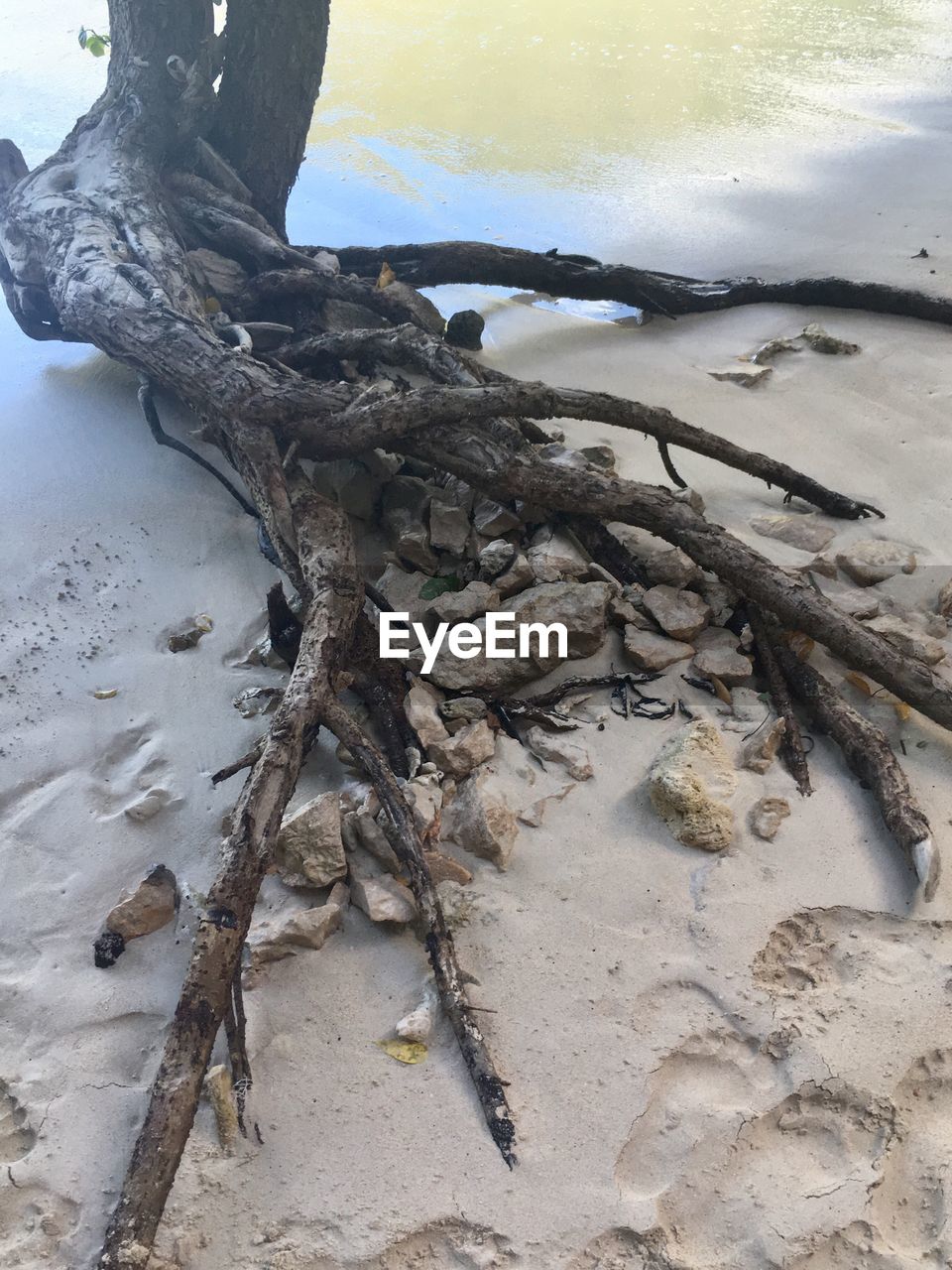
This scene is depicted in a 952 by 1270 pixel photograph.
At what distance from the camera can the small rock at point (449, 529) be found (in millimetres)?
2957

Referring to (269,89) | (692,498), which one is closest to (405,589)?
(692,498)

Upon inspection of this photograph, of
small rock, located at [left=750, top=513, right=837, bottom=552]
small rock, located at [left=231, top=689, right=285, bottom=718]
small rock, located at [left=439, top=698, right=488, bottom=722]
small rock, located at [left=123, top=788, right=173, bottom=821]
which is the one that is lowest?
small rock, located at [left=123, top=788, right=173, bottom=821]

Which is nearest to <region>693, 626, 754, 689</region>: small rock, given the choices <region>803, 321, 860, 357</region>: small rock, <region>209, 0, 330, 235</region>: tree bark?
<region>803, 321, 860, 357</region>: small rock

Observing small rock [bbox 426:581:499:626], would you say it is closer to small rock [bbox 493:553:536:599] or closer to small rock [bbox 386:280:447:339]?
small rock [bbox 493:553:536:599]

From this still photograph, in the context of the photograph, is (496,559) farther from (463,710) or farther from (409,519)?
(463,710)

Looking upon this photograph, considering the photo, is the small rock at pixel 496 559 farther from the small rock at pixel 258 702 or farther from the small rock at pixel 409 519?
the small rock at pixel 258 702

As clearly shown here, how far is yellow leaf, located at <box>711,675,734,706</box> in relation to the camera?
8.52ft

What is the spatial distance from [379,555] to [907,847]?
179 centimetres

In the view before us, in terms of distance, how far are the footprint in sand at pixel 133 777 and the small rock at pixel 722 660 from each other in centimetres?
143

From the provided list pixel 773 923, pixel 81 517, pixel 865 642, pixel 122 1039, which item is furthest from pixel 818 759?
pixel 81 517

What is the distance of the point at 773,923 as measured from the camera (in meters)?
2.07

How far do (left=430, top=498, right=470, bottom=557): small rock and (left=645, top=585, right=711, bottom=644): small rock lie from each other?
585mm

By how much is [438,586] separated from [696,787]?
1.01 meters

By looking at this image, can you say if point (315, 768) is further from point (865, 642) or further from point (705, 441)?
point (705, 441)
